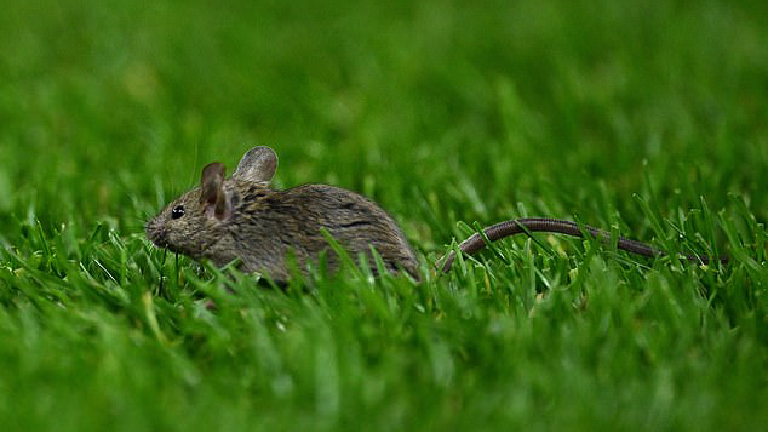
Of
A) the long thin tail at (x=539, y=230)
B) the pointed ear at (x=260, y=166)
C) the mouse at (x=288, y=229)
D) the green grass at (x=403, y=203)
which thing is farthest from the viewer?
the pointed ear at (x=260, y=166)

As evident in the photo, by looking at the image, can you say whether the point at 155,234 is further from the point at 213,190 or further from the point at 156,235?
the point at 213,190

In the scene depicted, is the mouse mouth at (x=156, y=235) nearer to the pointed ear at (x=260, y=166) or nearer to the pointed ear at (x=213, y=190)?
the pointed ear at (x=213, y=190)

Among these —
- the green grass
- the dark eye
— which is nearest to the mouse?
the dark eye

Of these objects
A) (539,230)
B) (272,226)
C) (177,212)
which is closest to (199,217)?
(177,212)

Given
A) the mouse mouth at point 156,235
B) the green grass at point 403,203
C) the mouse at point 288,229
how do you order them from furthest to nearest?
A: the mouse mouth at point 156,235, the mouse at point 288,229, the green grass at point 403,203

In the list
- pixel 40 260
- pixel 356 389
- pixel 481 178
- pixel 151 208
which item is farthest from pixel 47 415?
pixel 481 178

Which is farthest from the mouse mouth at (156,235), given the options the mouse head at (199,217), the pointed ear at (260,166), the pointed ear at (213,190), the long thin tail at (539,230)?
the long thin tail at (539,230)

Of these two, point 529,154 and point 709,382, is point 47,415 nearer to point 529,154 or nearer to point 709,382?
point 709,382
